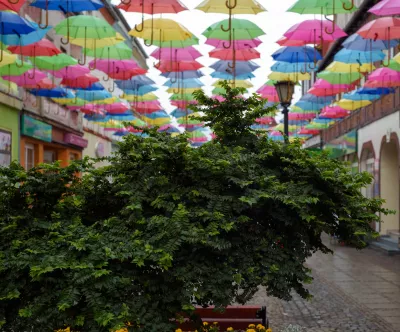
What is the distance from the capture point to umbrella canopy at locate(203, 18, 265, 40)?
52.9 feet

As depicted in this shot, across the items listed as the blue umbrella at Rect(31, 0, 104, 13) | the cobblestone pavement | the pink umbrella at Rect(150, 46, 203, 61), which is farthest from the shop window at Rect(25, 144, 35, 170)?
the cobblestone pavement

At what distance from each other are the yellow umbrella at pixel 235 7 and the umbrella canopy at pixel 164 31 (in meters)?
1.99

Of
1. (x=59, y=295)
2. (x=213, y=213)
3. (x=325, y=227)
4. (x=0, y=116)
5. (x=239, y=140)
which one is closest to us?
(x=59, y=295)

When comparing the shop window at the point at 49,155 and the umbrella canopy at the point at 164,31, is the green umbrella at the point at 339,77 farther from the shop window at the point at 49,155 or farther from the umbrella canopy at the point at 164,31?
the shop window at the point at 49,155

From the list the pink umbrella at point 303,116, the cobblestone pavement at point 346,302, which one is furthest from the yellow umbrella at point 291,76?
the pink umbrella at point 303,116

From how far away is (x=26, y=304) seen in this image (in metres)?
3.98

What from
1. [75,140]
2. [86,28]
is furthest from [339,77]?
[75,140]

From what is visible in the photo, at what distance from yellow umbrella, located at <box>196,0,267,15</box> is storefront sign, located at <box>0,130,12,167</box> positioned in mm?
9709

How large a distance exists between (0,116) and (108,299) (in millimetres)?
17523

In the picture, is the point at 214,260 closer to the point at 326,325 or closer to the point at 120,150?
the point at 120,150

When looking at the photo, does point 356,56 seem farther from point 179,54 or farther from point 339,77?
point 179,54

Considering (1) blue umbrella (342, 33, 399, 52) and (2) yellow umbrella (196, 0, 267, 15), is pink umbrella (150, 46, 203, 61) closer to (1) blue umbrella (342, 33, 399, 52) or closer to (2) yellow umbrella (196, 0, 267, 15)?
(2) yellow umbrella (196, 0, 267, 15)

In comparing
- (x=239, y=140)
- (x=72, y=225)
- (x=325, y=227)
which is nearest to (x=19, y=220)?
(x=72, y=225)

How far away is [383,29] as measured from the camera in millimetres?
13391
